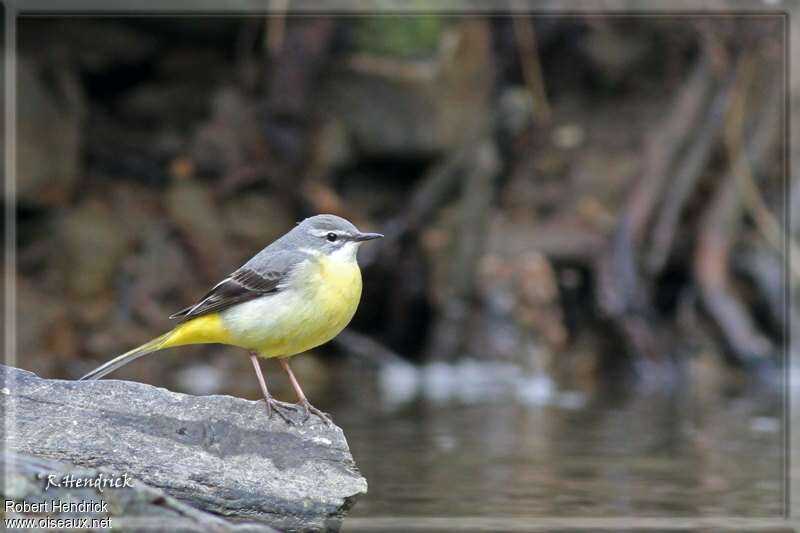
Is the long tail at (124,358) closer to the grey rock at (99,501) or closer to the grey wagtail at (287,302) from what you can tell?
the grey wagtail at (287,302)

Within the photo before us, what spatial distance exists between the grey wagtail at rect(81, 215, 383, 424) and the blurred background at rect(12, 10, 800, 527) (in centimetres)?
612

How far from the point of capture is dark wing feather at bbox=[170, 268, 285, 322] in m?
6.09

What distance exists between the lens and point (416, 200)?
538 inches

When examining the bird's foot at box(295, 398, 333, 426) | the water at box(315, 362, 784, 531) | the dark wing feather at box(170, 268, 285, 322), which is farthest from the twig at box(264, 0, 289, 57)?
the bird's foot at box(295, 398, 333, 426)

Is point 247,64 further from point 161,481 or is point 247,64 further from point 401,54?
point 161,481

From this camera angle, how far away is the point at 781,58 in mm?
14484

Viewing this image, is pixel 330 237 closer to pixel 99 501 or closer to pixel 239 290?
pixel 239 290

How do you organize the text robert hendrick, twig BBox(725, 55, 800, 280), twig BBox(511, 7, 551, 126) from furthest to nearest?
twig BBox(511, 7, 551, 126)
twig BBox(725, 55, 800, 280)
the text robert hendrick

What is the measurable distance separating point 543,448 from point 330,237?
350cm

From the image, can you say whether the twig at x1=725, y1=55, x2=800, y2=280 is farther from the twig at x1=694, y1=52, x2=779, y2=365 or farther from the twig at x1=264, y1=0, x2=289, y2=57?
the twig at x1=264, y1=0, x2=289, y2=57


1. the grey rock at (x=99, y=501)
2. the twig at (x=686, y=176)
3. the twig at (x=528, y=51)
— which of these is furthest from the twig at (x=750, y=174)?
the grey rock at (x=99, y=501)

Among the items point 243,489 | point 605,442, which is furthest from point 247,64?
point 243,489

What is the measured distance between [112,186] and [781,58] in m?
7.91

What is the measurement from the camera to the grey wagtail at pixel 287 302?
5840 millimetres
